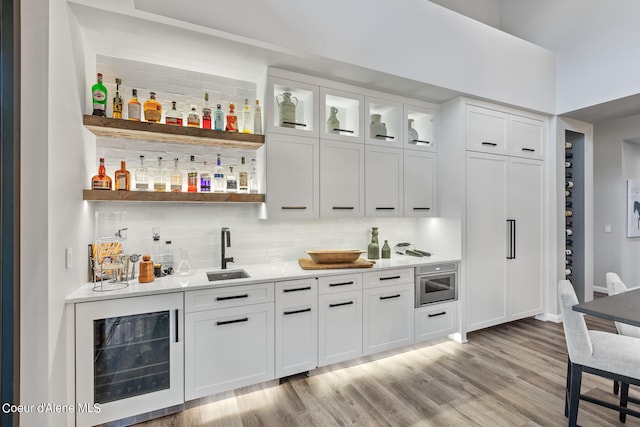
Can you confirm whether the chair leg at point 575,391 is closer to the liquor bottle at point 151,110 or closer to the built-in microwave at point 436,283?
the built-in microwave at point 436,283

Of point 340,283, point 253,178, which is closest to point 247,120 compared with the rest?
point 253,178

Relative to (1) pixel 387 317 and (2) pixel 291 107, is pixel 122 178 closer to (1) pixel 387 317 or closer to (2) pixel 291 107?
(2) pixel 291 107

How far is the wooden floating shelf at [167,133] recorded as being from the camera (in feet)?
7.17

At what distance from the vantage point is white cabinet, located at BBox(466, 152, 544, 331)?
10.9 ft

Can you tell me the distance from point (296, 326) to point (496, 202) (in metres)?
2.64

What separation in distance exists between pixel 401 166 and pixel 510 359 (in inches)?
84.4

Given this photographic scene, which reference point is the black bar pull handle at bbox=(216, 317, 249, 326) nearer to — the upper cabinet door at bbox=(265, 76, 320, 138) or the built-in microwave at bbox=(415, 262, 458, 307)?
the upper cabinet door at bbox=(265, 76, 320, 138)

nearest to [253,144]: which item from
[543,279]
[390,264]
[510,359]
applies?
[390,264]

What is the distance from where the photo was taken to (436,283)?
3129mm

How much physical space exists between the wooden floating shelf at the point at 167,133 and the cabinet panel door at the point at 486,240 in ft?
7.74

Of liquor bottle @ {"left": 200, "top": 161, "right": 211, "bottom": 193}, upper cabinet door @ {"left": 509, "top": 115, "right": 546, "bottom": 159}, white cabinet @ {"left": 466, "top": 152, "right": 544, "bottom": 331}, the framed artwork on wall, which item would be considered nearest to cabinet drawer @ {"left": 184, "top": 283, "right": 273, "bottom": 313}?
liquor bottle @ {"left": 200, "top": 161, "right": 211, "bottom": 193}

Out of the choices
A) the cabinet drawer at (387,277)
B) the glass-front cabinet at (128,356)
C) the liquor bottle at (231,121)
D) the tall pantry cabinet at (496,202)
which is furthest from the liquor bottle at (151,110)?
the tall pantry cabinet at (496,202)

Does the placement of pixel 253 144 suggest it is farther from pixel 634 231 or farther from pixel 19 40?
pixel 634 231

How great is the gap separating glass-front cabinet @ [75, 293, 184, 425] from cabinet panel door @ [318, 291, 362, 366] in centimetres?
109
